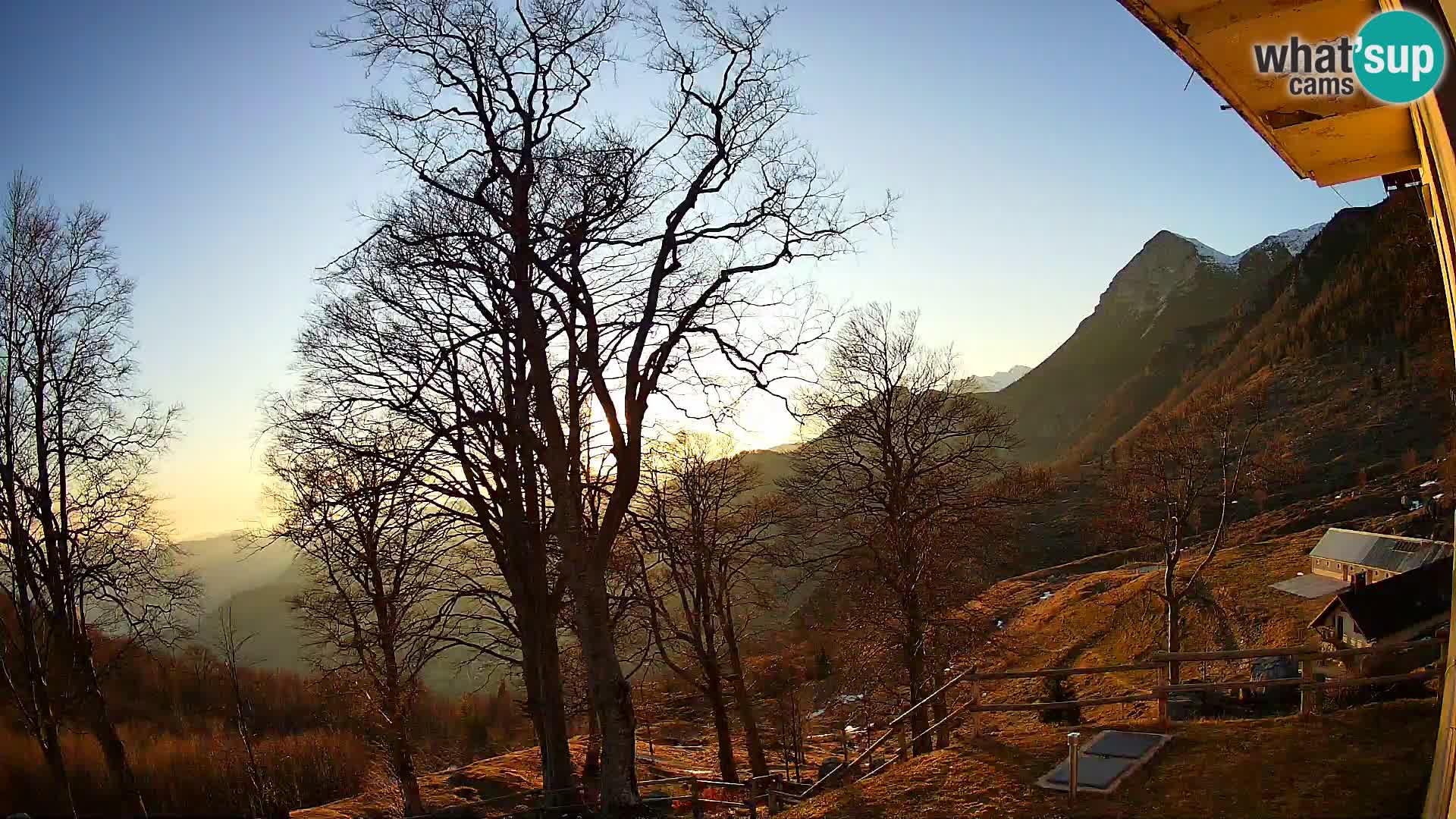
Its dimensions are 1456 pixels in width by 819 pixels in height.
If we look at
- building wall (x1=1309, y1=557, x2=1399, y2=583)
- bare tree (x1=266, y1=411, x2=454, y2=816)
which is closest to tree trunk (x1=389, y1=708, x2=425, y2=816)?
bare tree (x1=266, y1=411, x2=454, y2=816)

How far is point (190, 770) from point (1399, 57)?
27438 millimetres

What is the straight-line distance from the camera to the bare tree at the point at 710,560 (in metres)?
19.0

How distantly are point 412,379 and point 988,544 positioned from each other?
48.2ft

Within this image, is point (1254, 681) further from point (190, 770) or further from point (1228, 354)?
point (1228, 354)

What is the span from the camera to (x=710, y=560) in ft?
65.8

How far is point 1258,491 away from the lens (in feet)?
145

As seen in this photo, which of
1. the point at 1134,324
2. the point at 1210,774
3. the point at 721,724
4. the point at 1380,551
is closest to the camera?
the point at 1210,774

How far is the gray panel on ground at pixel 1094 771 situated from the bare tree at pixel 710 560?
9520mm

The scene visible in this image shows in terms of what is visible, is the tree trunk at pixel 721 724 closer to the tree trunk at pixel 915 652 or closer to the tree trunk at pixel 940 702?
the tree trunk at pixel 915 652

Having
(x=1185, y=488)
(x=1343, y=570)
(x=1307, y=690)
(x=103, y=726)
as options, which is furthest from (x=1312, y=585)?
(x=103, y=726)

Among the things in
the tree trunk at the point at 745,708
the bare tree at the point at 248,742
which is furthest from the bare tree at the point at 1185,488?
the bare tree at the point at 248,742

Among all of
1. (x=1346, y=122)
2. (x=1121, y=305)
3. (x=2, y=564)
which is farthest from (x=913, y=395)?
(x=1121, y=305)

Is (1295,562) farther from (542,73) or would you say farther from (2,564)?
(2,564)

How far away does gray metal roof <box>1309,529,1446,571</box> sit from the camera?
80.8 feet
